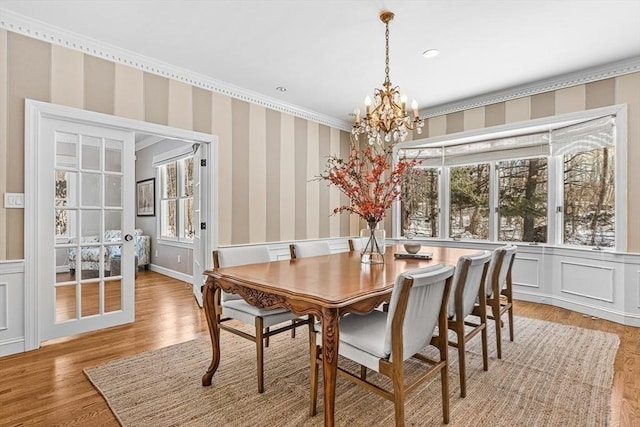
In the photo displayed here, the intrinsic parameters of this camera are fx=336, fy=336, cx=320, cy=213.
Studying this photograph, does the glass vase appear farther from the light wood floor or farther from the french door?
the french door

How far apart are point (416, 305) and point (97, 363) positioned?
2460mm

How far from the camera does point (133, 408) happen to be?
Result: 1.97 meters

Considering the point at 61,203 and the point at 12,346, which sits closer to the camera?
the point at 12,346

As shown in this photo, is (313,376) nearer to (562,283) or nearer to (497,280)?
(497,280)

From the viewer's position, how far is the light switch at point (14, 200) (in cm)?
269

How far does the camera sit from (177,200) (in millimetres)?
6066

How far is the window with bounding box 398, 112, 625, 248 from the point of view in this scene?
384 centimetres

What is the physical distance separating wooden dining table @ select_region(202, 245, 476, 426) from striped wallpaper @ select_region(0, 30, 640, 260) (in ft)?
6.17

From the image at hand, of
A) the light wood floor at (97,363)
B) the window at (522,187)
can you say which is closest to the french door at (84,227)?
the light wood floor at (97,363)

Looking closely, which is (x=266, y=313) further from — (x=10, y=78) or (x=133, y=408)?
(x=10, y=78)

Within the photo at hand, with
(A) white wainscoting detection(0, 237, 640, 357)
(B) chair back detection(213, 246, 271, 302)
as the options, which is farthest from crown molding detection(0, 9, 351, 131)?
(B) chair back detection(213, 246, 271, 302)

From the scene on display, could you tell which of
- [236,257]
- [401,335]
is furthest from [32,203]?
[401,335]

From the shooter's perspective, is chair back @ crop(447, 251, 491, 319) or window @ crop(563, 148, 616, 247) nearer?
chair back @ crop(447, 251, 491, 319)

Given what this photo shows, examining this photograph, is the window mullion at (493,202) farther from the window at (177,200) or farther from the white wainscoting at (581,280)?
the window at (177,200)
